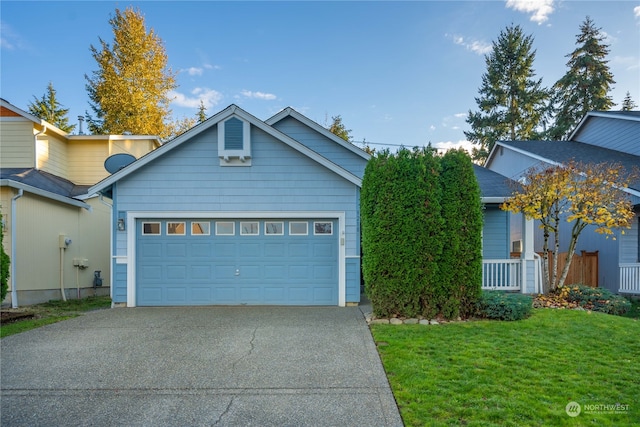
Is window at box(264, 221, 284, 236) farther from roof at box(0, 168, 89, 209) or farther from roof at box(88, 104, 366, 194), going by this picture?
roof at box(0, 168, 89, 209)

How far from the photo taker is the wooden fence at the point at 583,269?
11.1 m

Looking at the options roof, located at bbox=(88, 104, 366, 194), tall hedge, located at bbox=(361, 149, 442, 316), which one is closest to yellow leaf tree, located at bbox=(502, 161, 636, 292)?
tall hedge, located at bbox=(361, 149, 442, 316)

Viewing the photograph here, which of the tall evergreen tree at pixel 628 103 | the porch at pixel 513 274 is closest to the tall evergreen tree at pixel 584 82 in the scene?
the tall evergreen tree at pixel 628 103

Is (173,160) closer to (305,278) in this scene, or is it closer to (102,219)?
(305,278)

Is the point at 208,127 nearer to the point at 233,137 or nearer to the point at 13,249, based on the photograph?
the point at 233,137

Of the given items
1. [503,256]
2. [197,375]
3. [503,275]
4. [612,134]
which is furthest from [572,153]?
[197,375]

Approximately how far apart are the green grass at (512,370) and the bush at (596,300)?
165 cm

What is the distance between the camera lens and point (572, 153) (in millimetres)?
13898

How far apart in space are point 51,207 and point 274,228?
7.07 metres

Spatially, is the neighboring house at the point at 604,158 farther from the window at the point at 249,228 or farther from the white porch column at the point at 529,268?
the window at the point at 249,228

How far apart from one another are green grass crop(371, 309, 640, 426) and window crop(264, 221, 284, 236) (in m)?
3.39

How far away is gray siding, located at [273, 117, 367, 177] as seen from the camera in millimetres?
11398

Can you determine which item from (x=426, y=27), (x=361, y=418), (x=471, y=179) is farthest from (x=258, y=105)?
(x=361, y=418)

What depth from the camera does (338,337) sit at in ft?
18.5
